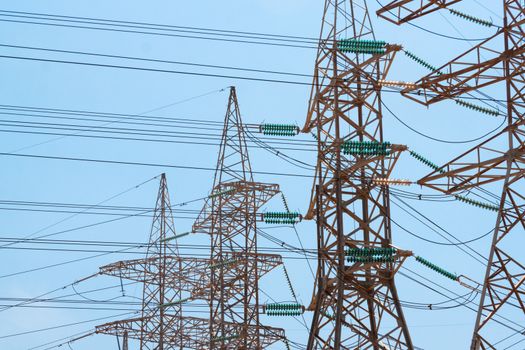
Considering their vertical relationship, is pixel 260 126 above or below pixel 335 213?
above

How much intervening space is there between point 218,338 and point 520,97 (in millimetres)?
15539

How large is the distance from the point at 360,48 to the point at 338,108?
69.3 inches

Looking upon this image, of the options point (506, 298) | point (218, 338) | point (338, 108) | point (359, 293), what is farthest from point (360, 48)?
point (218, 338)

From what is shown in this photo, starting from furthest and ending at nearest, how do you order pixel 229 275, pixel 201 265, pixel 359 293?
pixel 201 265, pixel 229 275, pixel 359 293

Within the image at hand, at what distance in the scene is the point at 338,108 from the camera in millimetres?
31828

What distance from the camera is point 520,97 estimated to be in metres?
27.8

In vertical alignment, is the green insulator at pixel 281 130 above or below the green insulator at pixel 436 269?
above

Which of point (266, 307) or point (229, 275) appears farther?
point (229, 275)

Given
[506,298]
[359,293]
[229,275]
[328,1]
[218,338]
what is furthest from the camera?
[229,275]

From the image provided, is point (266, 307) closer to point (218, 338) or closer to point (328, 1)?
point (218, 338)

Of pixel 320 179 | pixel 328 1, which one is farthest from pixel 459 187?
pixel 328 1

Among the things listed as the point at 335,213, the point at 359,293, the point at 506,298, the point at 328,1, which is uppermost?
the point at 328,1

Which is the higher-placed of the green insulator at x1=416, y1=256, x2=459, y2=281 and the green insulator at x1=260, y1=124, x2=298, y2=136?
the green insulator at x1=260, y1=124, x2=298, y2=136

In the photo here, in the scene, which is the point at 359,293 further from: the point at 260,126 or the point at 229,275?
the point at 229,275
